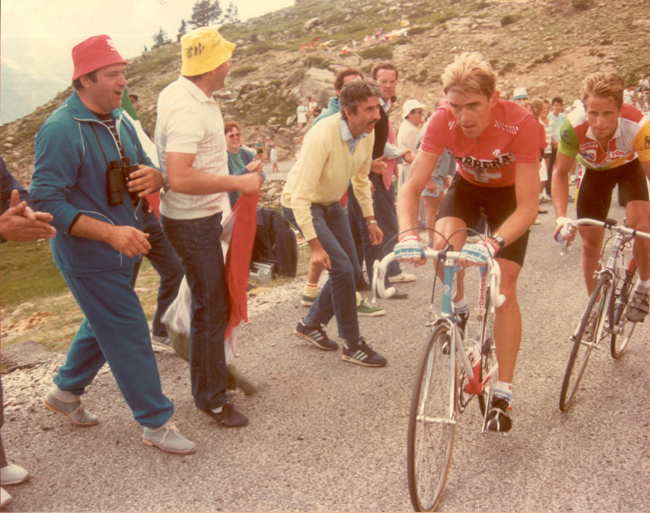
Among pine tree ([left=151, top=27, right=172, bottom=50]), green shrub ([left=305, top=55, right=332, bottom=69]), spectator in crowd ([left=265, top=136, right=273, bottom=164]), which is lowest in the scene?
spectator in crowd ([left=265, top=136, right=273, bottom=164])

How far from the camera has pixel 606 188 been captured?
4516 millimetres

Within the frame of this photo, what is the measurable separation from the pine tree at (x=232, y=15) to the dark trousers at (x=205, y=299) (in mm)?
134538

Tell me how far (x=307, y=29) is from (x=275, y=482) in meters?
89.3

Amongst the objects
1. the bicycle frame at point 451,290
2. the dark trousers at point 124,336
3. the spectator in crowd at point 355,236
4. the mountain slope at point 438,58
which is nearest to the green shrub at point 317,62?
the mountain slope at point 438,58

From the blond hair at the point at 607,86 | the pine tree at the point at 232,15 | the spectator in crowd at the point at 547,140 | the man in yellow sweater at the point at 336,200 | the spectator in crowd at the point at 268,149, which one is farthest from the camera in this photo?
the pine tree at the point at 232,15

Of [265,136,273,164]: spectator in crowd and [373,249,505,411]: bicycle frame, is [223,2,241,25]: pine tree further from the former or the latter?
[373,249,505,411]: bicycle frame

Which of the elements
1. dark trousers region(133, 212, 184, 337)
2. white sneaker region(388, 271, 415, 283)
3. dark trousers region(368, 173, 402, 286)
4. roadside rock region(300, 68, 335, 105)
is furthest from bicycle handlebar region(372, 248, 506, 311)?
roadside rock region(300, 68, 335, 105)

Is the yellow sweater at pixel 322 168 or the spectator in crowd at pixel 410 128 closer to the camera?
the yellow sweater at pixel 322 168

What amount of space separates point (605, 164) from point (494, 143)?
5.36 feet

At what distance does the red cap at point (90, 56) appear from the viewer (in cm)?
283

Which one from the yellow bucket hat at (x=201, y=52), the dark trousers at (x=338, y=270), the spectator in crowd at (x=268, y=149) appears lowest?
the spectator in crowd at (x=268, y=149)

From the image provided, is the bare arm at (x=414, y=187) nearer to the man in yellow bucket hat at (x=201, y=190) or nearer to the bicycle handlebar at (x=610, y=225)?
the man in yellow bucket hat at (x=201, y=190)

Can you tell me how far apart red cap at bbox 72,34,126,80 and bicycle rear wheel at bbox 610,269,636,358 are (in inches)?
150

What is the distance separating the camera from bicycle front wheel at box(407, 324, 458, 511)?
241 centimetres
